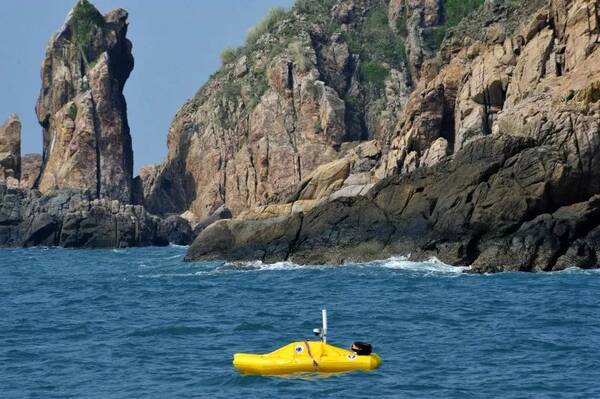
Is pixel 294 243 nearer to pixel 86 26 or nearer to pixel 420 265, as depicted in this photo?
pixel 420 265

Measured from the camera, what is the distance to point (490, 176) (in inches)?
2018

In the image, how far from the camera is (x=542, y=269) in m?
46.3

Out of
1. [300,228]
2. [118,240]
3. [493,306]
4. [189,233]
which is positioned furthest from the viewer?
[189,233]

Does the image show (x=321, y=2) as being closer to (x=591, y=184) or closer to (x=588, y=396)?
(x=591, y=184)

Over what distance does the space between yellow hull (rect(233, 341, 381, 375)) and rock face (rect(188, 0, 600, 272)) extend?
848 inches

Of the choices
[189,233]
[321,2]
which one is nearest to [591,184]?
[189,233]

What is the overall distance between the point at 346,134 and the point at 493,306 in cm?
6720

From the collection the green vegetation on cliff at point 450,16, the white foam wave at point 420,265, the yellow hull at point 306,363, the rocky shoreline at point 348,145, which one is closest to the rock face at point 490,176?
the rocky shoreline at point 348,145

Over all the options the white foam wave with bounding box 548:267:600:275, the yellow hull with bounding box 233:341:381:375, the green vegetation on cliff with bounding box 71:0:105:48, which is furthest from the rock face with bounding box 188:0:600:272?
the green vegetation on cliff with bounding box 71:0:105:48

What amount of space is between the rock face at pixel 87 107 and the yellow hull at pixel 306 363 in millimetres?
83905

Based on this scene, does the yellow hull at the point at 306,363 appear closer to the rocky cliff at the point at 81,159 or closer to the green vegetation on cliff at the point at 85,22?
the rocky cliff at the point at 81,159

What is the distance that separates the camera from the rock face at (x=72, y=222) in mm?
98000

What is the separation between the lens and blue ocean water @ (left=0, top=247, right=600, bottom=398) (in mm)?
24703

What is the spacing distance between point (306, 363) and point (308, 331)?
6.64m
